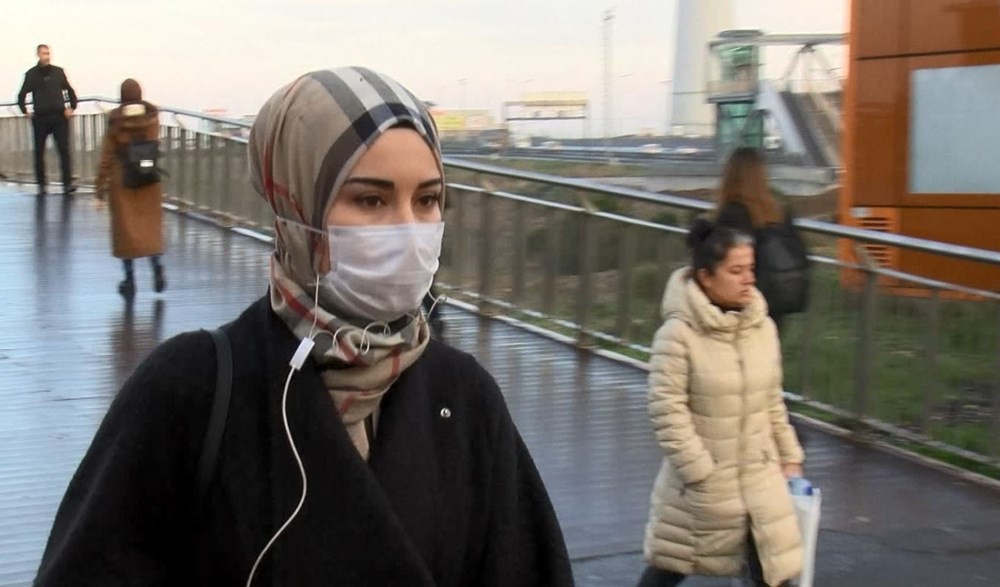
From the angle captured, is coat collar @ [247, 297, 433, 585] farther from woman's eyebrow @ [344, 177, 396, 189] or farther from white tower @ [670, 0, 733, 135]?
white tower @ [670, 0, 733, 135]

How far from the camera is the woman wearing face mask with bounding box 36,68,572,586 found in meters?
1.89

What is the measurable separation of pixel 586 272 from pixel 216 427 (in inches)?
331

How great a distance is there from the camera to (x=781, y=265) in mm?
6816

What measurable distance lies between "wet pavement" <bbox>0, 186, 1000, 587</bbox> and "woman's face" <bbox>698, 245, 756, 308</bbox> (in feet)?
3.75

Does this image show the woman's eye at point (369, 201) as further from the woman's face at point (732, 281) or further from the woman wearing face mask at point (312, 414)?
the woman's face at point (732, 281)

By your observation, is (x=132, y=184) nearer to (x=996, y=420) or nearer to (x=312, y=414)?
(x=996, y=420)

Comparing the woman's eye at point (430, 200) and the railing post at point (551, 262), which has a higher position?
the woman's eye at point (430, 200)

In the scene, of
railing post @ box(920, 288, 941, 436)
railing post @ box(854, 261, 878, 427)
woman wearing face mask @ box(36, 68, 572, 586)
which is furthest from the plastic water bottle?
railing post @ box(854, 261, 878, 427)

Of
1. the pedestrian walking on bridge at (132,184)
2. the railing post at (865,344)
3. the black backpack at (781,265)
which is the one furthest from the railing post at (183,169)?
the black backpack at (781,265)

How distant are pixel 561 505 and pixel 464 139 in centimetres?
2754

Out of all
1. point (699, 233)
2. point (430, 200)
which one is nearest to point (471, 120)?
point (699, 233)

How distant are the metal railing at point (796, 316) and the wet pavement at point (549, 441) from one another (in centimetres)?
29

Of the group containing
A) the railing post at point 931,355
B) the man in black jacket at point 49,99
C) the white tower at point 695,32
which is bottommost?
the railing post at point 931,355

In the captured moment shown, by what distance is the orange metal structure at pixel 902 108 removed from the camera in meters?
12.8
